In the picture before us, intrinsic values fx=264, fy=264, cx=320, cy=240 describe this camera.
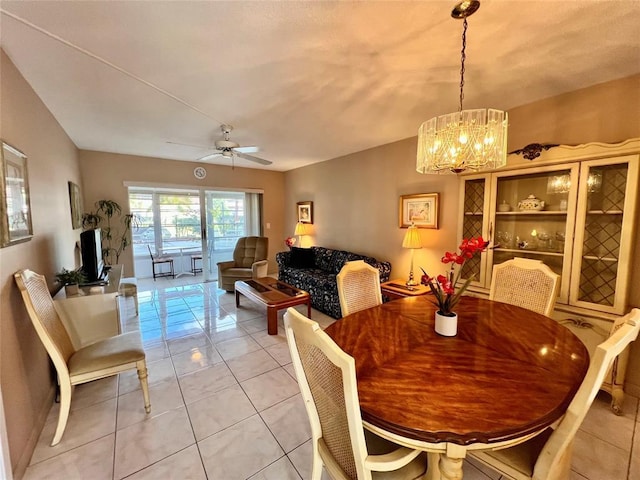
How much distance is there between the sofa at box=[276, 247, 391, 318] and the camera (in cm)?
371

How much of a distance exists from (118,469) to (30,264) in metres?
1.51

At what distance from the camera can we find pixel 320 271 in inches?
184

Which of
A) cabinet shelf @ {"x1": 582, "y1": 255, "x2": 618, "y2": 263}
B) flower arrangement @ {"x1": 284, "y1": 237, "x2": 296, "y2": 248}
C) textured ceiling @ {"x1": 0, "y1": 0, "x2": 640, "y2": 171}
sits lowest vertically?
flower arrangement @ {"x1": 284, "y1": 237, "x2": 296, "y2": 248}

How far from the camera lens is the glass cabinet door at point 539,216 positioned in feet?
7.09

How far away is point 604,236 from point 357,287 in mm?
1990

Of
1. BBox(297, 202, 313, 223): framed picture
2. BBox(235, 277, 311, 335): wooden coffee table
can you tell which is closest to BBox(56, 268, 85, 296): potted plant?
BBox(235, 277, 311, 335): wooden coffee table

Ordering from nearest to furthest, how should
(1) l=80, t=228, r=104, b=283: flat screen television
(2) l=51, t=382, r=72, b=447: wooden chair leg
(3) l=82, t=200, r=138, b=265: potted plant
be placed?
(2) l=51, t=382, r=72, b=447: wooden chair leg
(1) l=80, t=228, r=104, b=283: flat screen television
(3) l=82, t=200, r=138, b=265: potted plant

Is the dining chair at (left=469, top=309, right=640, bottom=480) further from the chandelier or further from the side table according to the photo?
the side table

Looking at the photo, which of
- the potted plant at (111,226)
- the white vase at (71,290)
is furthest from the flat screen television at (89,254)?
the potted plant at (111,226)

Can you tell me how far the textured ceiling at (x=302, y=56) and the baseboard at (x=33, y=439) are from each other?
7.89 feet

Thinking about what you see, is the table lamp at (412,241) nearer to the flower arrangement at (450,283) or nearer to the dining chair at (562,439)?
the flower arrangement at (450,283)

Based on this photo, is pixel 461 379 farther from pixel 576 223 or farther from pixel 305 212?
pixel 305 212

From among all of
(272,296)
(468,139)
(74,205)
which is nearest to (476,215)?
(468,139)

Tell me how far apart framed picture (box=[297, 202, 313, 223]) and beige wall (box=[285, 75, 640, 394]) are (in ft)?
0.45
